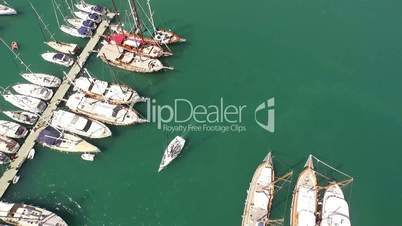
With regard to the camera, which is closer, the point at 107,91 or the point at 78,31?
the point at 107,91

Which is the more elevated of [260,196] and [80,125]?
[80,125]

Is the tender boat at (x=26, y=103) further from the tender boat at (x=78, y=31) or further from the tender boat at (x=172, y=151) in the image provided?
the tender boat at (x=172, y=151)

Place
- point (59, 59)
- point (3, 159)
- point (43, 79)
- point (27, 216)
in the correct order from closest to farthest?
point (27, 216)
point (3, 159)
point (43, 79)
point (59, 59)

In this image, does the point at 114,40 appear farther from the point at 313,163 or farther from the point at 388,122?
the point at 388,122

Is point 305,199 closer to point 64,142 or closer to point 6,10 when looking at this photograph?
point 64,142

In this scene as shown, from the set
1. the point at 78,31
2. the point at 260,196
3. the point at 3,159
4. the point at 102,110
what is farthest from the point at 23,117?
the point at 260,196

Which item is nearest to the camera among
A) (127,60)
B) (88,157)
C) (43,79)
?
(88,157)
